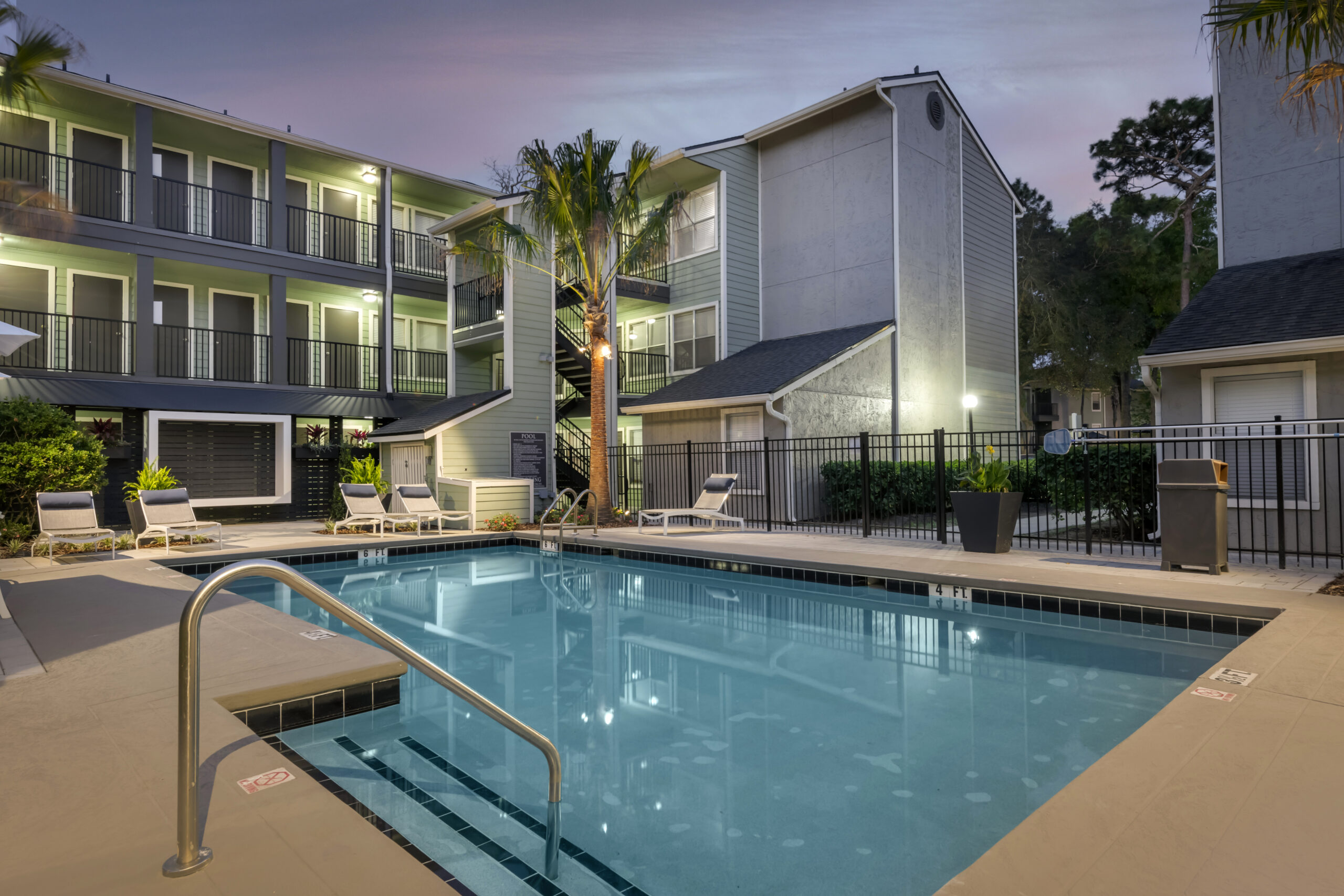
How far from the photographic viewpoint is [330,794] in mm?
2711

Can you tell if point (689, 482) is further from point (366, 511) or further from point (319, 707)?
point (319, 707)

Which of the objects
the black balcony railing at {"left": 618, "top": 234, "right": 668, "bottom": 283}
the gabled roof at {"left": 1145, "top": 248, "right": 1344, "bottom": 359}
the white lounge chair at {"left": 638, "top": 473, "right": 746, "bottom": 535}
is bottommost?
the white lounge chair at {"left": 638, "top": 473, "right": 746, "bottom": 535}

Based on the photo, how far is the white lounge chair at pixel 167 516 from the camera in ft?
34.3

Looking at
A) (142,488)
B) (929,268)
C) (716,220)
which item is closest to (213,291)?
(142,488)

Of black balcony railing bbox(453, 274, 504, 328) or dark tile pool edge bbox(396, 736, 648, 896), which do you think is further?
black balcony railing bbox(453, 274, 504, 328)

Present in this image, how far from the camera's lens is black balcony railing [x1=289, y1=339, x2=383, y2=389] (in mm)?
16891

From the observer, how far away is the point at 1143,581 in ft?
22.1

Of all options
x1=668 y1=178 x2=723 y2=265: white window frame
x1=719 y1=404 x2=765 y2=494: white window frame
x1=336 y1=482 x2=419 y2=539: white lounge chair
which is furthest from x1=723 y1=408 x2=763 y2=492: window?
x1=336 y1=482 x2=419 y2=539: white lounge chair

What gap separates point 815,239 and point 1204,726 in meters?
15.6

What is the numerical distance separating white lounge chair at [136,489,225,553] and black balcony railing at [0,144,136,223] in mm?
6735

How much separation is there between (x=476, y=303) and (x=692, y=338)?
5466 millimetres

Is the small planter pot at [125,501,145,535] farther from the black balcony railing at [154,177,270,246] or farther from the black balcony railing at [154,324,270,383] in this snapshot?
the black balcony railing at [154,177,270,246]

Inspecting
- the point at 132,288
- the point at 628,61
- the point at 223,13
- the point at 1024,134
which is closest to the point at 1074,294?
the point at 628,61

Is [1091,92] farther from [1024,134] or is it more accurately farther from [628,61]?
[628,61]
